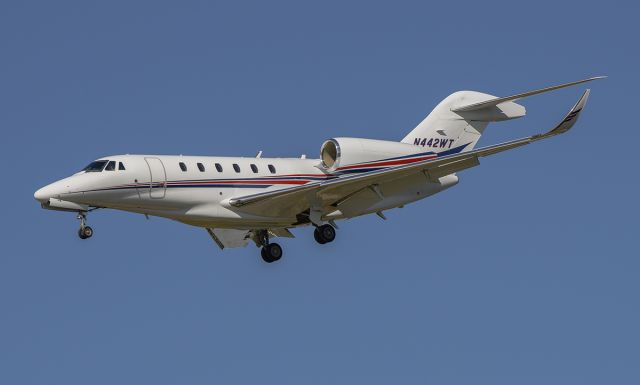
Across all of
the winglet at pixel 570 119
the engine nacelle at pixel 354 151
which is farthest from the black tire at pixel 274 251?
the winglet at pixel 570 119

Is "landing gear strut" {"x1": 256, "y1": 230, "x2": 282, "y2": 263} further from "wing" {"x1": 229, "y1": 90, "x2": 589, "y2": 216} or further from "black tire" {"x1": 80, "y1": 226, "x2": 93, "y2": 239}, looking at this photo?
"black tire" {"x1": 80, "y1": 226, "x2": 93, "y2": 239}

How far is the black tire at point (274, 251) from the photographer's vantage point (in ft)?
98.0

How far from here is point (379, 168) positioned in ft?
95.7

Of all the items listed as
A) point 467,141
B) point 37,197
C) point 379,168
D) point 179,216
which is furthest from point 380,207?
point 37,197

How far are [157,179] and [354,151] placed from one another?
4789 mm

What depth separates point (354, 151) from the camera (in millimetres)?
28953

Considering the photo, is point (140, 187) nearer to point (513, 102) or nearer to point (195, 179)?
point (195, 179)

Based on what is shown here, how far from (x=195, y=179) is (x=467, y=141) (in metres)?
7.24

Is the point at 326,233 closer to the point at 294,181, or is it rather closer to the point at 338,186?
the point at 294,181

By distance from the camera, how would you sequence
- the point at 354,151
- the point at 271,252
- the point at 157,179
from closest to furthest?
1. the point at 157,179
2. the point at 354,151
3. the point at 271,252

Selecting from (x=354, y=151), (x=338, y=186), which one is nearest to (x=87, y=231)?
(x=338, y=186)

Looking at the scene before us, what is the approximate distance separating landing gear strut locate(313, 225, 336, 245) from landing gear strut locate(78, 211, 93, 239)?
5714mm

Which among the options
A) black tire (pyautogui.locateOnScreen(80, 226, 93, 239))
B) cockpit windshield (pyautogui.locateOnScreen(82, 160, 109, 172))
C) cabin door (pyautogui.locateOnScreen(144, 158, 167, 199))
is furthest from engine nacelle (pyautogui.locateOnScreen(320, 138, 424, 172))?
black tire (pyautogui.locateOnScreen(80, 226, 93, 239))

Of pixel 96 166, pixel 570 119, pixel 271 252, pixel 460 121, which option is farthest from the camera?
pixel 460 121
